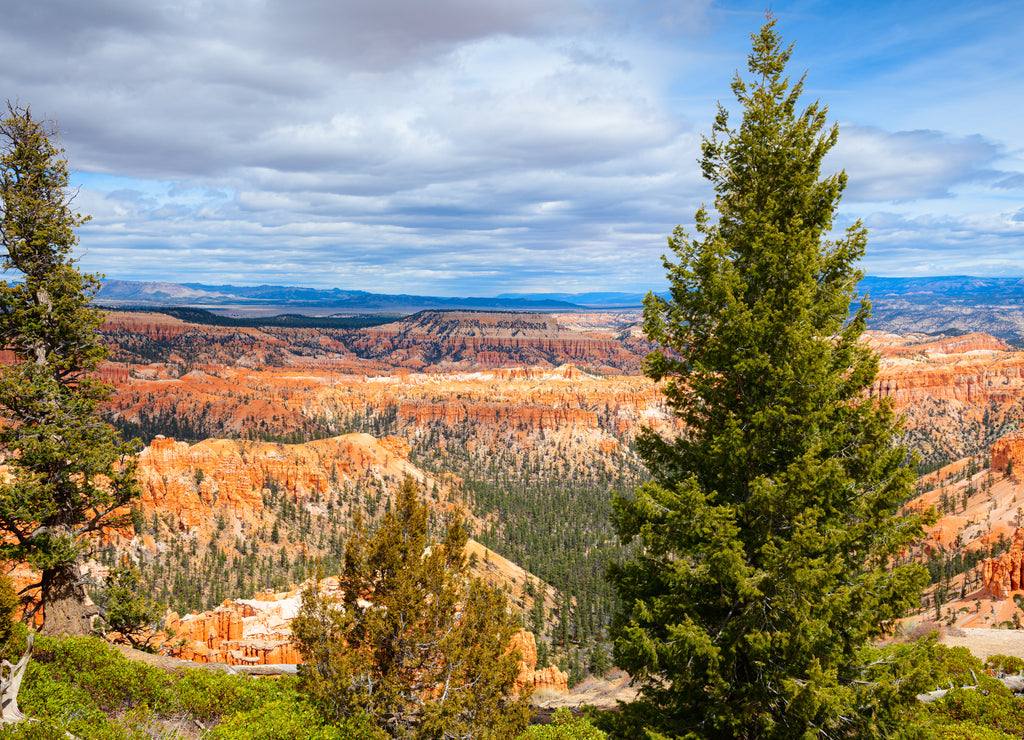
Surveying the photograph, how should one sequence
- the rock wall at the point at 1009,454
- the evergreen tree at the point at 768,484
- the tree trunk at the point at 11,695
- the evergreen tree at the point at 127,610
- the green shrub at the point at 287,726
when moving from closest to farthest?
the evergreen tree at the point at 768,484 < the tree trunk at the point at 11,695 < the green shrub at the point at 287,726 < the evergreen tree at the point at 127,610 < the rock wall at the point at 1009,454

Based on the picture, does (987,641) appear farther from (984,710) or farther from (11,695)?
(11,695)

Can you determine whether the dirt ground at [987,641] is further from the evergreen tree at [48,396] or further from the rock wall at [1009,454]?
the rock wall at [1009,454]

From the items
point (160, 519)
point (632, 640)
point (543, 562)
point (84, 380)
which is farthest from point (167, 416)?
point (632, 640)

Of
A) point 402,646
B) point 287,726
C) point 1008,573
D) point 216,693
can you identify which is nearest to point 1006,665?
point 402,646

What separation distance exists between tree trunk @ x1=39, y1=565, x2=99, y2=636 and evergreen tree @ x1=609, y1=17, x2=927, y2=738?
16367mm

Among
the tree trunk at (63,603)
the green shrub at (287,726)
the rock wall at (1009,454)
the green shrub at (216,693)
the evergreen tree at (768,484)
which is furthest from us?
the rock wall at (1009,454)

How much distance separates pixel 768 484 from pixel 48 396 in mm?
19450

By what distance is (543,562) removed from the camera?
112 metres

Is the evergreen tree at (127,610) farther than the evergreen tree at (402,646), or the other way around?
the evergreen tree at (127,610)

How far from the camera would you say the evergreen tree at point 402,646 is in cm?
1520

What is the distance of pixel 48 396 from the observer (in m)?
17.5

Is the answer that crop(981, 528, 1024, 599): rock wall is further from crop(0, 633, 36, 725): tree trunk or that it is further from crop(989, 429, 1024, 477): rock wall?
crop(0, 633, 36, 725): tree trunk

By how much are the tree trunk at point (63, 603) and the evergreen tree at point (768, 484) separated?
16367 mm

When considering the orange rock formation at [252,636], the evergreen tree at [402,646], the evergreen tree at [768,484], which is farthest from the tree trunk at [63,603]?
the orange rock formation at [252,636]
